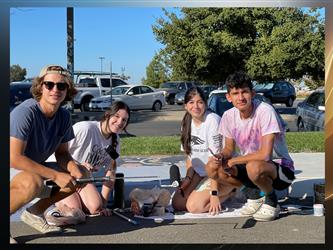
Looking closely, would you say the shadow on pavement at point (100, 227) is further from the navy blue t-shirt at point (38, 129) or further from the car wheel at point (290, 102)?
the car wheel at point (290, 102)

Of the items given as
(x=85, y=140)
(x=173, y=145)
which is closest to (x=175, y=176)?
(x=85, y=140)

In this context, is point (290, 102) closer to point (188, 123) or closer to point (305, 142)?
point (188, 123)

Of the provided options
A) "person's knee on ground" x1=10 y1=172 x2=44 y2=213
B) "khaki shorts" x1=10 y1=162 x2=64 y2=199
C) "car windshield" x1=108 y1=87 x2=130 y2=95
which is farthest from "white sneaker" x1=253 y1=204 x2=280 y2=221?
"person's knee on ground" x1=10 y1=172 x2=44 y2=213

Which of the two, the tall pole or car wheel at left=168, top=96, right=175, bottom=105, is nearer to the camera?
the tall pole

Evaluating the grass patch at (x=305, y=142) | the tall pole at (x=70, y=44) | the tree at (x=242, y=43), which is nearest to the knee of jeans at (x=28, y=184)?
the tall pole at (x=70, y=44)

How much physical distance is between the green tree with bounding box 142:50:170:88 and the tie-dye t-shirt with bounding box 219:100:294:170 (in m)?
0.66

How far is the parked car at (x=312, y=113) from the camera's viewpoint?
14.9 feet

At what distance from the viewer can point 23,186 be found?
3619mm

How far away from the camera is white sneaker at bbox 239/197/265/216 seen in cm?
434

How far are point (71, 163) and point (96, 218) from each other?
2.02 feet

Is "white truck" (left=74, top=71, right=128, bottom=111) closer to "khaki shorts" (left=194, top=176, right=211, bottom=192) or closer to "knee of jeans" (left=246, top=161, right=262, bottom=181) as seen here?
"khaki shorts" (left=194, top=176, right=211, bottom=192)

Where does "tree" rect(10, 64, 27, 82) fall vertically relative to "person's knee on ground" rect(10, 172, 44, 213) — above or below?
above

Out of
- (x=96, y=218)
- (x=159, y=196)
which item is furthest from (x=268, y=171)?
(x=96, y=218)
